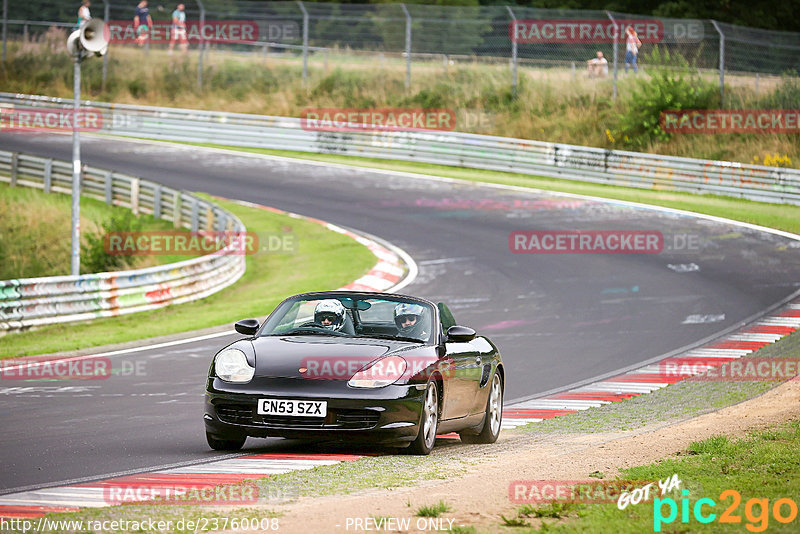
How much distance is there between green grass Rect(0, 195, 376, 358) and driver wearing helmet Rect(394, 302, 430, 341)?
7.27 m

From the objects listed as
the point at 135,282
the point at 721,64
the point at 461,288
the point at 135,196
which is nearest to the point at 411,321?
the point at 135,282

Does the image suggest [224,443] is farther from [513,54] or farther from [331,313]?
[513,54]

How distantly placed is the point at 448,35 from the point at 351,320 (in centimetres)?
2880

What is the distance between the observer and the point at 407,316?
9.73 meters

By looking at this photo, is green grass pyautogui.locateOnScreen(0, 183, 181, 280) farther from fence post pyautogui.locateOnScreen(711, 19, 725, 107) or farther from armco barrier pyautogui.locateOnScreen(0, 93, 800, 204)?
fence post pyautogui.locateOnScreen(711, 19, 725, 107)

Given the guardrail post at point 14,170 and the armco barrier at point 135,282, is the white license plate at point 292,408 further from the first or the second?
the guardrail post at point 14,170

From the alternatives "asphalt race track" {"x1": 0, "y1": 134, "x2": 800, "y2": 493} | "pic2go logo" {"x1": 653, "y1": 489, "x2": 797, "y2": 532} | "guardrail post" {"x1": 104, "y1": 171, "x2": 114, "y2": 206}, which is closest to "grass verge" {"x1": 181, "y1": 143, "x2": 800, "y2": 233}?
"asphalt race track" {"x1": 0, "y1": 134, "x2": 800, "y2": 493}

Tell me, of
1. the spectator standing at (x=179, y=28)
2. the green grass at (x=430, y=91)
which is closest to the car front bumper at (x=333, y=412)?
the green grass at (x=430, y=91)

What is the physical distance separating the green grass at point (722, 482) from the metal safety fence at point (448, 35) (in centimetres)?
2649

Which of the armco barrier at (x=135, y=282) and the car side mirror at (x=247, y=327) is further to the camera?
the armco barrier at (x=135, y=282)

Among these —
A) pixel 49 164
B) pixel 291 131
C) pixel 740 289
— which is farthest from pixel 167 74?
pixel 740 289

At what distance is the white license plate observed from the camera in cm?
854

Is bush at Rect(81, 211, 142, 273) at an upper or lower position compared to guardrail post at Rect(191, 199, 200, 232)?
lower

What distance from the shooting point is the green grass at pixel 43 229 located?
28719 millimetres
